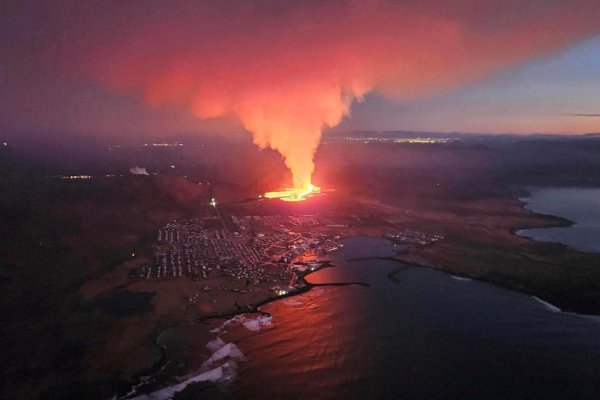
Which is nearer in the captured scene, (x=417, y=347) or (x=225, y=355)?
(x=225, y=355)

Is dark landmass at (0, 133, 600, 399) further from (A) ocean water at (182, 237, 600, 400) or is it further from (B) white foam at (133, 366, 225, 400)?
(A) ocean water at (182, 237, 600, 400)

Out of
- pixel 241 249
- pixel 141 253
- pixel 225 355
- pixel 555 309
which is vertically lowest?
pixel 555 309

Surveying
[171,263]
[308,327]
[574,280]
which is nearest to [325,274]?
[308,327]

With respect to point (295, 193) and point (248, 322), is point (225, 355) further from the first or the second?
point (295, 193)

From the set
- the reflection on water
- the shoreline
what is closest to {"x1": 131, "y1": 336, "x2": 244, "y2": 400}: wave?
the shoreline

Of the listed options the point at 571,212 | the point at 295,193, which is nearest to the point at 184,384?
the point at 295,193

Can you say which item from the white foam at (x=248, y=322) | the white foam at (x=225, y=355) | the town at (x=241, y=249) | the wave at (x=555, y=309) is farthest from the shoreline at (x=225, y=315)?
the wave at (x=555, y=309)

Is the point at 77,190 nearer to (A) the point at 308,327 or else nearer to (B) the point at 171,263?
(B) the point at 171,263

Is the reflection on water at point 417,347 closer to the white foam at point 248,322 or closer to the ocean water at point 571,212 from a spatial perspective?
the white foam at point 248,322
